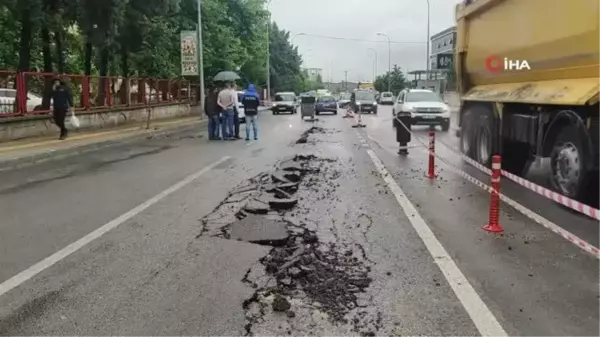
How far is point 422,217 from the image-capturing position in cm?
780

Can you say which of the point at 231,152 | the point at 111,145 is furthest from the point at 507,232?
the point at 111,145

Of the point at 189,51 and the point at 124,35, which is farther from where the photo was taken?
the point at 189,51

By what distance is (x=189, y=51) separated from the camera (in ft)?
106

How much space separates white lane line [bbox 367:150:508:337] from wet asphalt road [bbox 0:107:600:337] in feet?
0.14

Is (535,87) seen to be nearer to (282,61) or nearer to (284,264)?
(284,264)

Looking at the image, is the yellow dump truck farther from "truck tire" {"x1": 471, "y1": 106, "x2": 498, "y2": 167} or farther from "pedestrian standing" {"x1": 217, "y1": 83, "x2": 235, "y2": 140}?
"pedestrian standing" {"x1": 217, "y1": 83, "x2": 235, "y2": 140}

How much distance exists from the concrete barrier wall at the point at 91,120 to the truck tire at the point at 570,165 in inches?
609

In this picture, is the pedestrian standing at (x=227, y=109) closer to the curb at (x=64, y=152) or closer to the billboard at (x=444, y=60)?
the curb at (x=64, y=152)

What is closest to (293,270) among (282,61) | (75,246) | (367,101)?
(75,246)

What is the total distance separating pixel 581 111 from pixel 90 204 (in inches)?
271

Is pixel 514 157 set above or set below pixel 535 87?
below

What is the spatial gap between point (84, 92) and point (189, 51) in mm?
9216

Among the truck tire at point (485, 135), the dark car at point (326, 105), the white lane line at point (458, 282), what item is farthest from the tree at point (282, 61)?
the white lane line at point (458, 282)

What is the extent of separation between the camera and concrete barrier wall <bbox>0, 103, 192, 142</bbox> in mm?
18547
